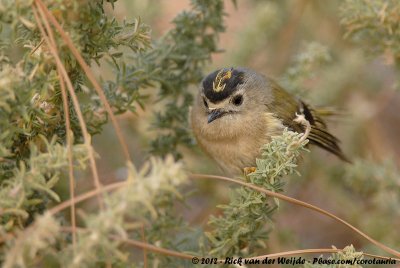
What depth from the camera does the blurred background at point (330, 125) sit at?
2.62 metres

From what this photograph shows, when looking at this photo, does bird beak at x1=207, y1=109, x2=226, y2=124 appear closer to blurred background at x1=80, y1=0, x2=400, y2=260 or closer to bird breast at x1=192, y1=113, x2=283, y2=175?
bird breast at x1=192, y1=113, x2=283, y2=175

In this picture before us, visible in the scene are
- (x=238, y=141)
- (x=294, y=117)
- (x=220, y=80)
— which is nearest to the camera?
(x=220, y=80)

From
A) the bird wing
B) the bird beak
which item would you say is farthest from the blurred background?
the bird beak

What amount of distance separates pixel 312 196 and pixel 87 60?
7.73 ft

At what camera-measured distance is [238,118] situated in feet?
8.30

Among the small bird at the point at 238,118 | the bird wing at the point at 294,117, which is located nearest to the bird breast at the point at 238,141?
the small bird at the point at 238,118

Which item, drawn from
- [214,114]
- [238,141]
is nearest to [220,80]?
[214,114]

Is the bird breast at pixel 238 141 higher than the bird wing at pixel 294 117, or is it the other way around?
the bird wing at pixel 294 117

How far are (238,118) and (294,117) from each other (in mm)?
316

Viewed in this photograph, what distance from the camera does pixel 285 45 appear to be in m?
3.65

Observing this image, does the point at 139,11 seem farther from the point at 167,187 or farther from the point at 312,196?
the point at 167,187

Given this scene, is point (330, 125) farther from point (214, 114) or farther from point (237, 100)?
point (214, 114)

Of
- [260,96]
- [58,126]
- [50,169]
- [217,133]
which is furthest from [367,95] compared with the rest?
[50,169]

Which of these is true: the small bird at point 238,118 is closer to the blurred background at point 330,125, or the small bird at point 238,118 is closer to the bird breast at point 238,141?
the bird breast at point 238,141
